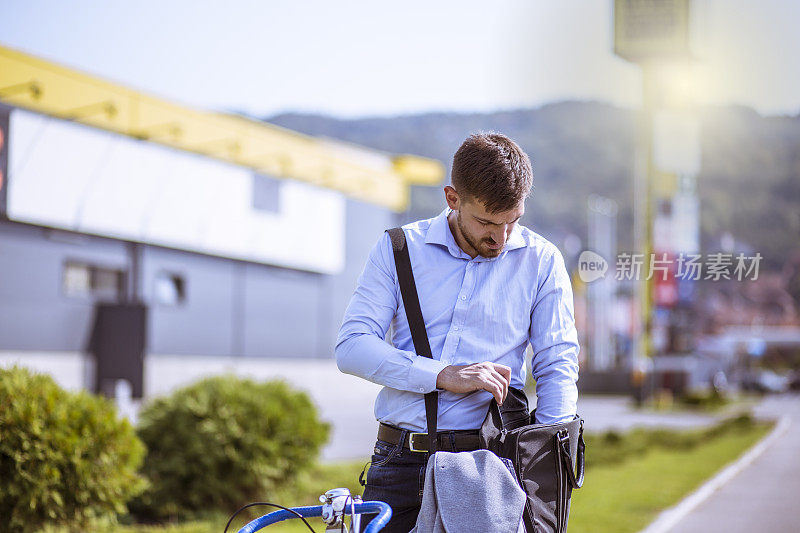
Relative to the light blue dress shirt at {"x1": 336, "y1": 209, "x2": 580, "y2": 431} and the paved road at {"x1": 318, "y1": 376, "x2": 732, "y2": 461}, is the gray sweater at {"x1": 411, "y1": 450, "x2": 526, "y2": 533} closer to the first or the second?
the light blue dress shirt at {"x1": 336, "y1": 209, "x2": 580, "y2": 431}

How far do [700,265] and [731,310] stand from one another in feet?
178

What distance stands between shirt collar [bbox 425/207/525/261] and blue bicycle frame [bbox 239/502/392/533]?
76 cm

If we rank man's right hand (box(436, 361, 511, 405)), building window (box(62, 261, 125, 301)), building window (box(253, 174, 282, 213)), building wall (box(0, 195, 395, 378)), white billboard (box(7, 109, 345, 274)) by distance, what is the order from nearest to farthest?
man's right hand (box(436, 361, 511, 405))
white billboard (box(7, 109, 345, 274))
building wall (box(0, 195, 395, 378))
building window (box(62, 261, 125, 301))
building window (box(253, 174, 282, 213))

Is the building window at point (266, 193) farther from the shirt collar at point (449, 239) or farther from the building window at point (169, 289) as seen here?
the shirt collar at point (449, 239)

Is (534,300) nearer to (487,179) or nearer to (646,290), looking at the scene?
(487,179)

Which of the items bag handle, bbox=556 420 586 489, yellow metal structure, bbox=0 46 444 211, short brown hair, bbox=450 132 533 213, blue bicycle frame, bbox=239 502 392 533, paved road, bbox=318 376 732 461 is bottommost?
paved road, bbox=318 376 732 461

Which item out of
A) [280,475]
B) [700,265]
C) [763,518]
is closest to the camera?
[280,475]

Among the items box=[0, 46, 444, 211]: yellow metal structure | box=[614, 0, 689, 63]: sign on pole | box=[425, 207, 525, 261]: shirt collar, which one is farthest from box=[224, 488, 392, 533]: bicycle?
box=[0, 46, 444, 211]: yellow metal structure

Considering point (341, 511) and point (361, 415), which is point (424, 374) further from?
point (361, 415)

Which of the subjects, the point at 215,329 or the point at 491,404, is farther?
the point at 215,329

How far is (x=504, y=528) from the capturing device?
2.57m

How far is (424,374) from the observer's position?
2.71 metres

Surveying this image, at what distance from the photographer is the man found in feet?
8.89

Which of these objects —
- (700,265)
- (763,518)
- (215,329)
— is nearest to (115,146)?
(215,329)
